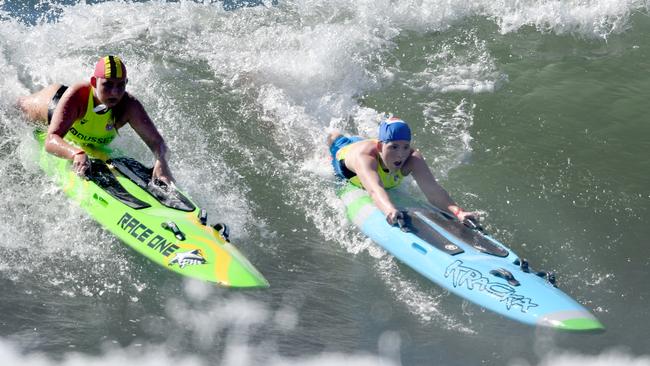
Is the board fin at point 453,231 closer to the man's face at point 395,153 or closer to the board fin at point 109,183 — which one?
the man's face at point 395,153

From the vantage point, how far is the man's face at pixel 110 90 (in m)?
8.14

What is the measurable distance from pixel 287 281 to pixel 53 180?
262 cm

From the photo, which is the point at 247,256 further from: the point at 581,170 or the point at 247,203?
the point at 581,170

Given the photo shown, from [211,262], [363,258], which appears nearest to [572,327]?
[363,258]

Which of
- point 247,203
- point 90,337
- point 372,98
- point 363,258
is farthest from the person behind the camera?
point 372,98

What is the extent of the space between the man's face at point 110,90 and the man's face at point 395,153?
264 centimetres

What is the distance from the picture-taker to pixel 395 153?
848cm

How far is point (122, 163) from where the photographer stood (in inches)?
340

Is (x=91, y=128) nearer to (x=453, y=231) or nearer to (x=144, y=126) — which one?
(x=144, y=126)

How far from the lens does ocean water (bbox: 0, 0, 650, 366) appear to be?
22.9 ft

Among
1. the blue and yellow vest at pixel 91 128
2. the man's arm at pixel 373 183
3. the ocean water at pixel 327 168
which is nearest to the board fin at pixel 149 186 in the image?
the blue and yellow vest at pixel 91 128

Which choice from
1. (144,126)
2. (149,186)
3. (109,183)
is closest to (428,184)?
(149,186)

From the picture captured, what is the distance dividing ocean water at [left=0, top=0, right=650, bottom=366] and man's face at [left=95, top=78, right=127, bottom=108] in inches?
40.3

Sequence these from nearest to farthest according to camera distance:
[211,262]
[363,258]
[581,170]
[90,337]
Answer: [90,337]
[211,262]
[363,258]
[581,170]
